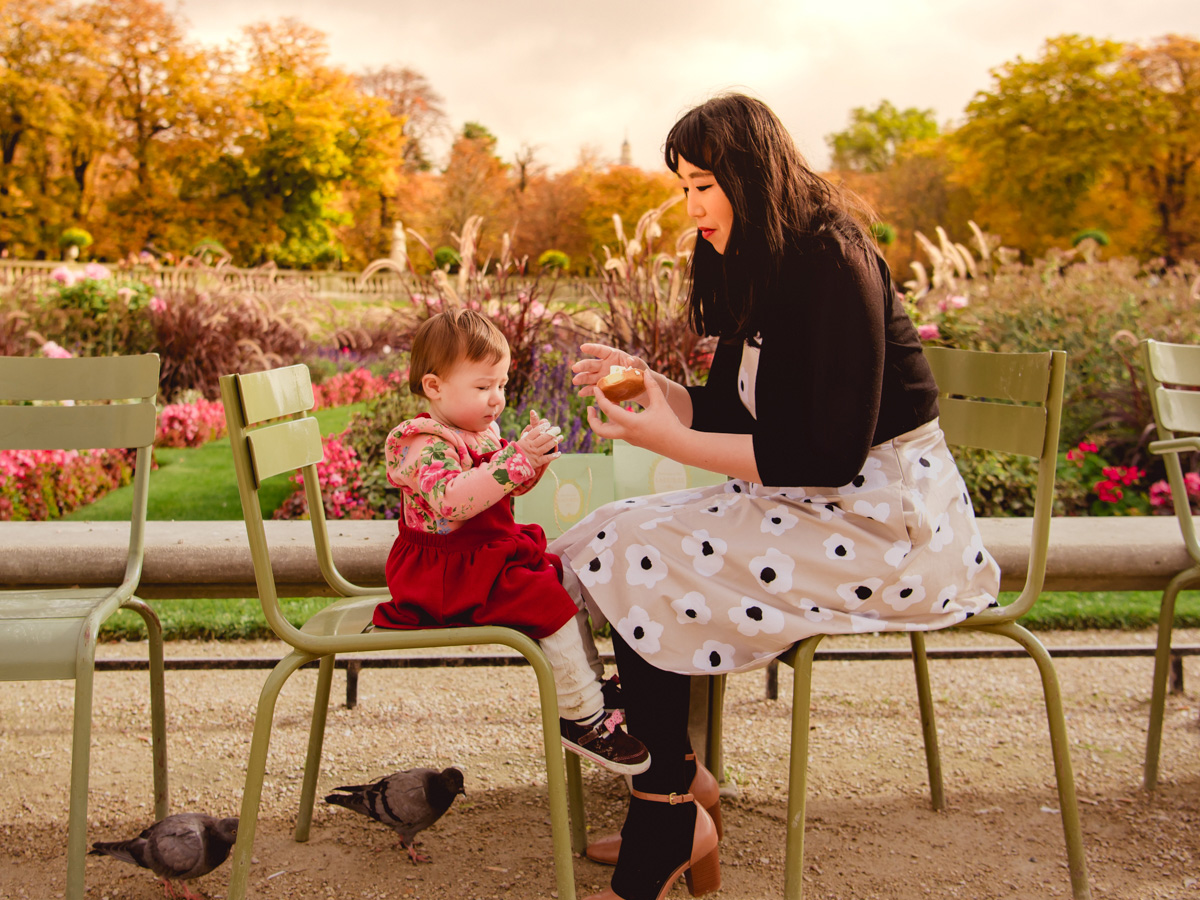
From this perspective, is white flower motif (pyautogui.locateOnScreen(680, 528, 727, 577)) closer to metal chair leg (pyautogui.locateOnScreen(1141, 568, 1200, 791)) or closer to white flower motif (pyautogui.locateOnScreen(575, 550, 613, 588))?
white flower motif (pyautogui.locateOnScreen(575, 550, 613, 588))

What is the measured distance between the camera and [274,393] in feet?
6.11

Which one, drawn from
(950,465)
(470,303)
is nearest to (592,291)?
(470,303)

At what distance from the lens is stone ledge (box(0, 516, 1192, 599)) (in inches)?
93.9

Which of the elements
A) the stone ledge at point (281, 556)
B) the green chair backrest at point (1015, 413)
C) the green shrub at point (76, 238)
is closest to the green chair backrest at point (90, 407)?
the stone ledge at point (281, 556)

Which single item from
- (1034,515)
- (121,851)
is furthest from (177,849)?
(1034,515)

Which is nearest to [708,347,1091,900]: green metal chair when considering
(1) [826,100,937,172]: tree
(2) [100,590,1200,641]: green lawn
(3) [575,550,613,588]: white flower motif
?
(3) [575,550,613,588]: white flower motif

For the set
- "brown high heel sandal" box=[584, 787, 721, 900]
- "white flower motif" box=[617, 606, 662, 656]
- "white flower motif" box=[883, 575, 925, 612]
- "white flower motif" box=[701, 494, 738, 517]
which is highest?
"white flower motif" box=[701, 494, 738, 517]

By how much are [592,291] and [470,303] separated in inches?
26.6

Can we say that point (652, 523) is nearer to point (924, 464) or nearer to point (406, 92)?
point (924, 464)

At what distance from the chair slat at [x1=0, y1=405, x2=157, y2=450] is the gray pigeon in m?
0.94

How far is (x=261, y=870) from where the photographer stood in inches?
81.1

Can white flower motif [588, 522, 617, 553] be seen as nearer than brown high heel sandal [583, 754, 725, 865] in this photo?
Yes

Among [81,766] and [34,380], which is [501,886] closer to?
[81,766]

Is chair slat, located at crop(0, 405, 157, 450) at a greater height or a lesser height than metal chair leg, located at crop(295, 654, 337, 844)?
greater
